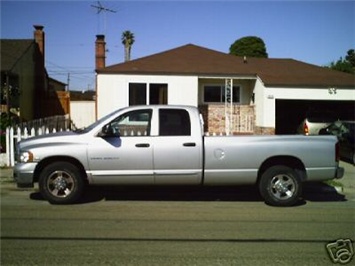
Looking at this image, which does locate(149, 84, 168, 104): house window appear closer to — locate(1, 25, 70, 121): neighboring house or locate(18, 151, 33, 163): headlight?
locate(1, 25, 70, 121): neighboring house

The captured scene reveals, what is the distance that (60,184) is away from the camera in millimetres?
8617

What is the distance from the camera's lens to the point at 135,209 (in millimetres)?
8320

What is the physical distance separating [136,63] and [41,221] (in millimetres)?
15431

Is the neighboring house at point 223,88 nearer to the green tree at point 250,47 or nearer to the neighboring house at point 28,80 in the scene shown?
the neighboring house at point 28,80

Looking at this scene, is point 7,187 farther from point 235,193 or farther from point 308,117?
point 308,117

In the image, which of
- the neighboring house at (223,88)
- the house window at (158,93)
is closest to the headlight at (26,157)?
the neighboring house at (223,88)

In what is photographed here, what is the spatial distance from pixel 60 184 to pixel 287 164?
13.9ft

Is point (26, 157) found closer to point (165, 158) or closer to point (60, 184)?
point (60, 184)

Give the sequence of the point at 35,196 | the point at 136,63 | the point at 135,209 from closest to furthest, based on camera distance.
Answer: the point at 135,209
the point at 35,196
the point at 136,63

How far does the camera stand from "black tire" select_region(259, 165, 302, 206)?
8797 millimetres

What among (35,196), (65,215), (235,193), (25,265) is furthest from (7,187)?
(25,265)

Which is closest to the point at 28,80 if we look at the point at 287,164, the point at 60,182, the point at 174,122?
the point at 60,182

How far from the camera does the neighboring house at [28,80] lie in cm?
2320

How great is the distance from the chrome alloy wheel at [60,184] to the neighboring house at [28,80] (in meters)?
14.0
